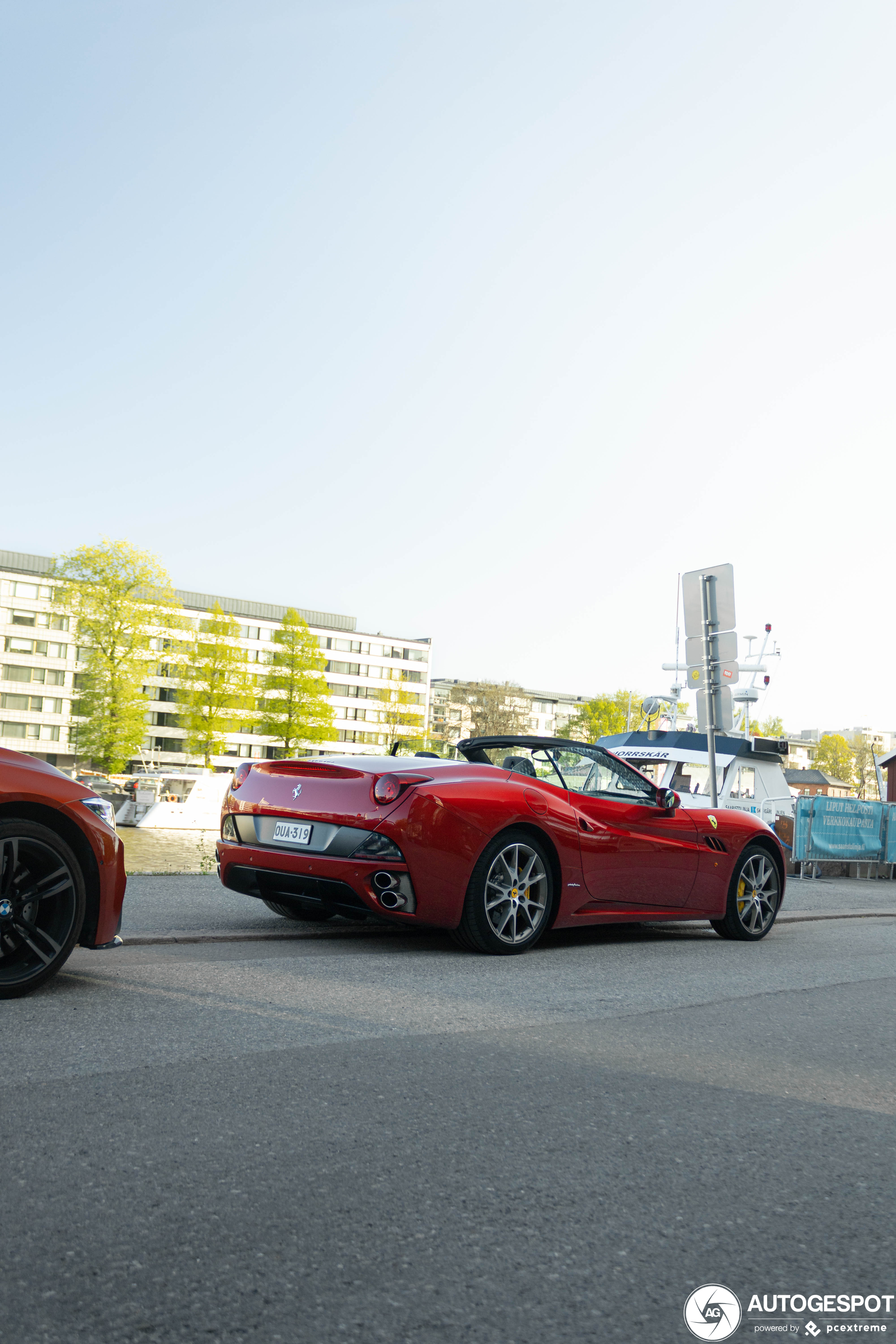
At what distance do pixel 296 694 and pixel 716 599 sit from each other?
50.5m

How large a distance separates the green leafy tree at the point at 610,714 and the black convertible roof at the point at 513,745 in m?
65.1

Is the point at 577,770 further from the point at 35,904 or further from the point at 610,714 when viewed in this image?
the point at 610,714

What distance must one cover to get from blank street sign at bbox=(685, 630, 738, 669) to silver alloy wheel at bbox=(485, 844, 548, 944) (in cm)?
706

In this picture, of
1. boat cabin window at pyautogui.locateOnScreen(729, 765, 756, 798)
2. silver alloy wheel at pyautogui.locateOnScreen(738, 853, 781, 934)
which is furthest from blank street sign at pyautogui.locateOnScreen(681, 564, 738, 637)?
boat cabin window at pyautogui.locateOnScreen(729, 765, 756, 798)

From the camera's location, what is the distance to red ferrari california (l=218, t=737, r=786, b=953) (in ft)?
22.7

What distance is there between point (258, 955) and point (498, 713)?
81.5 meters

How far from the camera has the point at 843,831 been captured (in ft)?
65.2

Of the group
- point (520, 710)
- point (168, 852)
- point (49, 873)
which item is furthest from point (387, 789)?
point (520, 710)

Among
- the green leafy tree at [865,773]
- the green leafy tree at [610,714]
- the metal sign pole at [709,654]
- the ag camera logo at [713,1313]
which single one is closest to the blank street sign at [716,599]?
the metal sign pole at [709,654]

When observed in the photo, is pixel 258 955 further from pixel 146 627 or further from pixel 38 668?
pixel 38 668

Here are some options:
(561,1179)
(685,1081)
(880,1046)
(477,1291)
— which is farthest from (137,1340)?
(880,1046)

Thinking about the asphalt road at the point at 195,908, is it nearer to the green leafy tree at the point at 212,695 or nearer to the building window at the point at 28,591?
the green leafy tree at the point at 212,695

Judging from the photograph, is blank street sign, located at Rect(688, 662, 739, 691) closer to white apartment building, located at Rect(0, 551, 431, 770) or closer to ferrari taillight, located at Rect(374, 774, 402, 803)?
ferrari taillight, located at Rect(374, 774, 402, 803)

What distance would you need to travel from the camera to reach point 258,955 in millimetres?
6836
